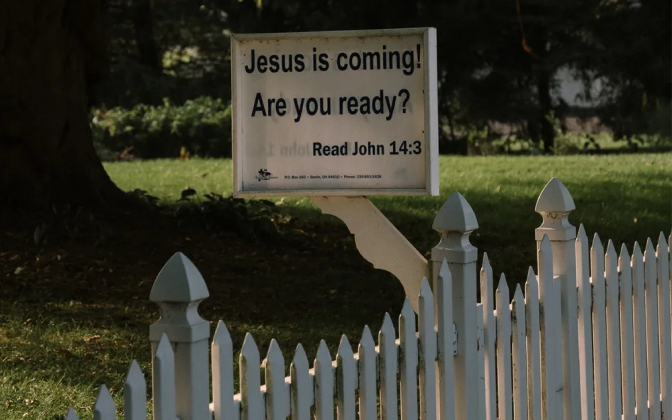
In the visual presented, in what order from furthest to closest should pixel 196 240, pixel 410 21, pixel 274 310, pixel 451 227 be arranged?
pixel 410 21
pixel 196 240
pixel 274 310
pixel 451 227

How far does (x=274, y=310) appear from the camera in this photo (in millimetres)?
6734

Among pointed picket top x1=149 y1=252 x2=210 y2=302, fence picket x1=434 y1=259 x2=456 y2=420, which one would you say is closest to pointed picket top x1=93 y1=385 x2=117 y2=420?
pointed picket top x1=149 y1=252 x2=210 y2=302

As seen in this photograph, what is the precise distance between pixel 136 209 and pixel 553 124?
56.1ft

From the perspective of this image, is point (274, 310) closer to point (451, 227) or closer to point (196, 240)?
point (196, 240)

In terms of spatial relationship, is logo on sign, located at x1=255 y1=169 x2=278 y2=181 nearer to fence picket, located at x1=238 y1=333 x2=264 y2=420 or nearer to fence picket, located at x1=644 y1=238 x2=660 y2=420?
fence picket, located at x1=238 y1=333 x2=264 y2=420

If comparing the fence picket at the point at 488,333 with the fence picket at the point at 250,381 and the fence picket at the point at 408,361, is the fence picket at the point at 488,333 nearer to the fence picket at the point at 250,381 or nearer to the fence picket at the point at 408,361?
the fence picket at the point at 408,361

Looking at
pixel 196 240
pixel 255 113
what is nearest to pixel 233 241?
pixel 196 240

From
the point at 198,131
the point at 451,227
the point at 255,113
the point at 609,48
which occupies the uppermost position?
the point at 609,48

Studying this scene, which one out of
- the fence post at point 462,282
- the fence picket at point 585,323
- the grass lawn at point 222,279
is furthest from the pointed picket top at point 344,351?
the grass lawn at point 222,279

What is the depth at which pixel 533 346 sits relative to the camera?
11.4 ft

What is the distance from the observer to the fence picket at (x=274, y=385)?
2.39 meters

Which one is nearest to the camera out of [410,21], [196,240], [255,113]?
[255,113]

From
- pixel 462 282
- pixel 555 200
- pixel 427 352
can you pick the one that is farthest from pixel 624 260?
pixel 427 352

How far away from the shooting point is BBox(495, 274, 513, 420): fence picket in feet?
10.8
